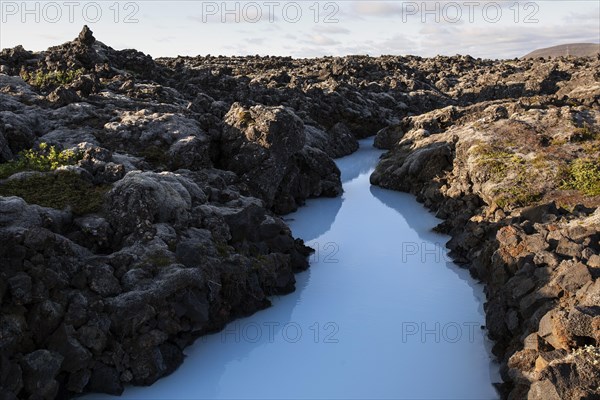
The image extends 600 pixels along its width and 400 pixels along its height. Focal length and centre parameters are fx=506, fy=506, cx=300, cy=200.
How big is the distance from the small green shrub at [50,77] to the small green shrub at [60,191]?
838 inches

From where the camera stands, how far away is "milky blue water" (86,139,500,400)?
15398 mm

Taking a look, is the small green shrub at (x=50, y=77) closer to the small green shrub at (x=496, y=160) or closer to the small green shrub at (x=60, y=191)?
the small green shrub at (x=60, y=191)

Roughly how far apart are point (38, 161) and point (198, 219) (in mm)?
9120

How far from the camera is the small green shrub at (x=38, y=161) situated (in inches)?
938

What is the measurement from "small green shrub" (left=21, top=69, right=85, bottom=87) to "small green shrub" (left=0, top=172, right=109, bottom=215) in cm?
2128

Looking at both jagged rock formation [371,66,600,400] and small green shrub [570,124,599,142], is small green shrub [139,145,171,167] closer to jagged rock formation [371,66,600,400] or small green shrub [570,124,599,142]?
jagged rock formation [371,66,600,400]

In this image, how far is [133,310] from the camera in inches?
639

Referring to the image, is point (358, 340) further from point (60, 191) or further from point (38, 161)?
point (38, 161)

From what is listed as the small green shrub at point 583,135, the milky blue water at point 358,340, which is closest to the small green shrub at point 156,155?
the milky blue water at point 358,340

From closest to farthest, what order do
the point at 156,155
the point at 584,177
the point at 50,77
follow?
the point at 584,177
the point at 156,155
the point at 50,77

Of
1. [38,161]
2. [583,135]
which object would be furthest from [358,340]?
[583,135]

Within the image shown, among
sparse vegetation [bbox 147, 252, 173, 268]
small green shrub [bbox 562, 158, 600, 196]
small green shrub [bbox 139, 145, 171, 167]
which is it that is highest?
small green shrub [bbox 139, 145, 171, 167]

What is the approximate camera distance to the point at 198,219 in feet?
72.8

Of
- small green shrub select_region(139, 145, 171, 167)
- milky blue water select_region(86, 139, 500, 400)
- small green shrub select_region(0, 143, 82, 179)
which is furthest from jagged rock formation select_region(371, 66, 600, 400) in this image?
small green shrub select_region(0, 143, 82, 179)
